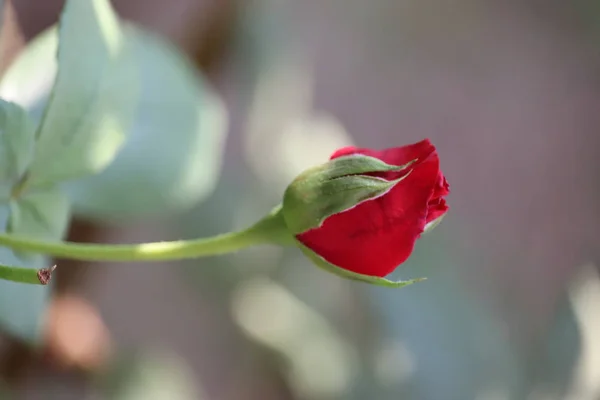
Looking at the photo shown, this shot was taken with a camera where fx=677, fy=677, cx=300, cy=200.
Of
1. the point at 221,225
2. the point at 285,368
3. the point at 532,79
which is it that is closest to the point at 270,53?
the point at 221,225

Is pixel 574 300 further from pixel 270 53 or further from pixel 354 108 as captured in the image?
pixel 354 108

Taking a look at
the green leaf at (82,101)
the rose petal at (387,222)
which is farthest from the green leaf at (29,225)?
the rose petal at (387,222)

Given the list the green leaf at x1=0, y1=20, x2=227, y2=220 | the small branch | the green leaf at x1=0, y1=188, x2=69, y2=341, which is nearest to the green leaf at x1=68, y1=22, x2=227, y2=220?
the green leaf at x1=0, y1=20, x2=227, y2=220

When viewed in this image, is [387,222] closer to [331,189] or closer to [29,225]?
[331,189]

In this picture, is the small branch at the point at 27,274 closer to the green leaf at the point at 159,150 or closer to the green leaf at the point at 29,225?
the green leaf at the point at 29,225

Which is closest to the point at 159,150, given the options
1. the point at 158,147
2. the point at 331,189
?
the point at 158,147

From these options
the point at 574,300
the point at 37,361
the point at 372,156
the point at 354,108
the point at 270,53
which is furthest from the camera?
the point at 354,108

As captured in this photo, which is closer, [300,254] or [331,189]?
[331,189]
